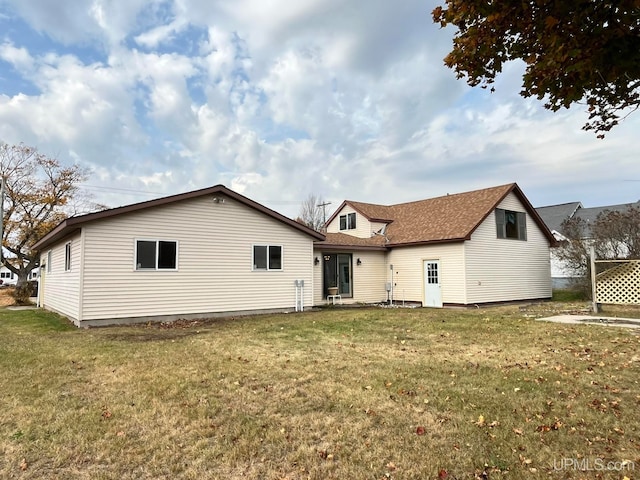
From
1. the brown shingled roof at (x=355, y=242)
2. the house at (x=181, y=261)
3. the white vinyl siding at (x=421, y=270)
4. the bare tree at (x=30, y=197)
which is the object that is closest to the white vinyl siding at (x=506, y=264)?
the white vinyl siding at (x=421, y=270)

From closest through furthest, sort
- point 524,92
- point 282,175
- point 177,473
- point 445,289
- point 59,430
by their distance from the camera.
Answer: point 177,473
point 59,430
point 524,92
point 445,289
point 282,175

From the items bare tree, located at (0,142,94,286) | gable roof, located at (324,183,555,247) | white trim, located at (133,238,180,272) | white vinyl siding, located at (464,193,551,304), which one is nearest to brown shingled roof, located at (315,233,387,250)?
gable roof, located at (324,183,555,247)

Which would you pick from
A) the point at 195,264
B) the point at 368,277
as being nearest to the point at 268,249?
the point at 195,264

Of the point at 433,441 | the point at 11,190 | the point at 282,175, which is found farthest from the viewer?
the point at 11,190

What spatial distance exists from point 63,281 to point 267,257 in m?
7.05

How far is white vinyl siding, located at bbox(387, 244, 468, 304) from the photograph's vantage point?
16359 millimetres

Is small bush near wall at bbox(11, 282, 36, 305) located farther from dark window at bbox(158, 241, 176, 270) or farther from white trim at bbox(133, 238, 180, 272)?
dark window at bbox(158, 241, 176, 270)

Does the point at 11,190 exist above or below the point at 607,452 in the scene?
above

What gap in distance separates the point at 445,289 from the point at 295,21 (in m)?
12.1

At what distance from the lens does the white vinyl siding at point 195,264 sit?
11.3 metres

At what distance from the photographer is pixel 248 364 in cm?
644

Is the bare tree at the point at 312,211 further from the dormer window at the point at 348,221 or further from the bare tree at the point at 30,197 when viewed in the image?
the dormer window at the point at 348,221

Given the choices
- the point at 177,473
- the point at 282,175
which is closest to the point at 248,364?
the point at 177,473

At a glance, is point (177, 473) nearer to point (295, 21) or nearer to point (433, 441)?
point (433, 441)
